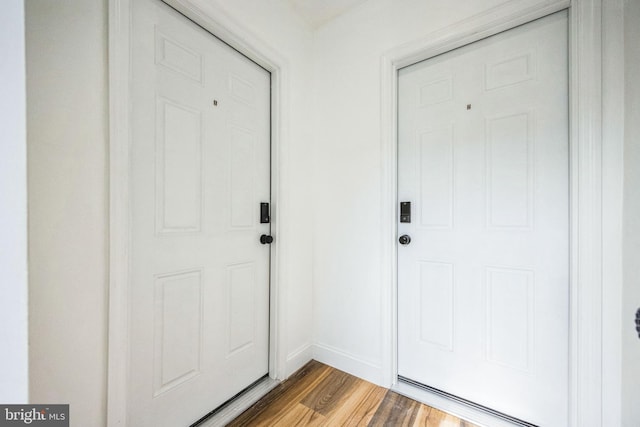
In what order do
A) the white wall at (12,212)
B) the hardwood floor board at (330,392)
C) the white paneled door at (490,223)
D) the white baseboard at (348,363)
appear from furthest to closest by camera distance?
1. the white baseboard at (348,363)
2. the hardwood floor board at (330,392)
3. the white paneled door at (490,223)
4. the white wall at (12,212)

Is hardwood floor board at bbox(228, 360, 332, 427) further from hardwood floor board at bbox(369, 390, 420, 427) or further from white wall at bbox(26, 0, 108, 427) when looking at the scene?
white wall at bbox(26, 0, 108, 427)

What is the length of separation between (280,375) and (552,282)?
1573 millimetres

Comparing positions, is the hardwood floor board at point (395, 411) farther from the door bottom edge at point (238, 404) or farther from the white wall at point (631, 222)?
the white wall at point (631, 222)

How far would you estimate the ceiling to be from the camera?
168 centimetres

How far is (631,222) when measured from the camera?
100 centimetres

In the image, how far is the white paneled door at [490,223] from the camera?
121 centimetres

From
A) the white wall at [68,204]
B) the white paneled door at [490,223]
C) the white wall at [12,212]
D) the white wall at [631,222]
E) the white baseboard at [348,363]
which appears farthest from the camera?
the white baseboard at [348,363]

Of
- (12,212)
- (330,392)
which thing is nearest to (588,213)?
(330,392)

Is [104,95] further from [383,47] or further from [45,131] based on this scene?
[383,47]

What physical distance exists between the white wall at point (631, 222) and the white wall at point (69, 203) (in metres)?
1.98

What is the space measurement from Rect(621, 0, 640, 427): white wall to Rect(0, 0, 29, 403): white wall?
1712 millimetres

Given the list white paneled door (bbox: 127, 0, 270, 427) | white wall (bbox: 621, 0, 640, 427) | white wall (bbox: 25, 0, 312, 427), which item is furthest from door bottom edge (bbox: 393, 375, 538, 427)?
white wall (bbox: 25, 0, 312, 427)

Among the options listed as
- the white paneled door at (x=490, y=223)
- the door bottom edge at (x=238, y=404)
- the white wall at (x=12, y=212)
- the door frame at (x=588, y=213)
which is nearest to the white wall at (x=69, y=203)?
the door bottom edge at (x=238, y=404)

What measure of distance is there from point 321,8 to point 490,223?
175 cm
